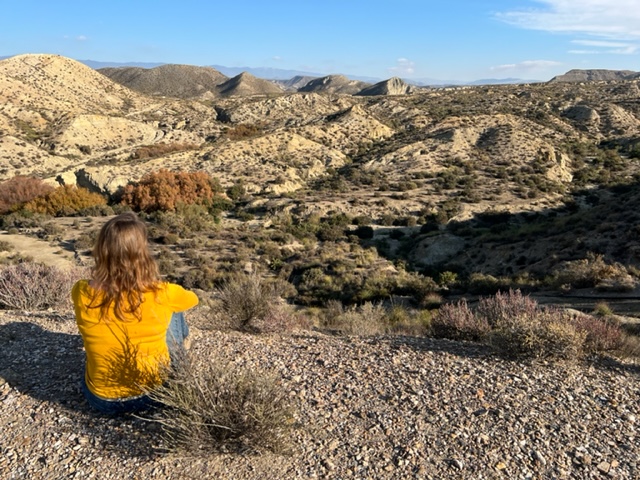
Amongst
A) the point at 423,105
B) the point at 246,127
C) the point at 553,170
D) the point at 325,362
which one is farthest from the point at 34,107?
the point at 325,362

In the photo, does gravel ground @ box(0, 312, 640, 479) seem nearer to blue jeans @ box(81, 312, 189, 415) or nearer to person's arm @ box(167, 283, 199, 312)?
blue jeans @ box(81, 312, 189, 415)

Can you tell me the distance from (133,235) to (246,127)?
1962 inches

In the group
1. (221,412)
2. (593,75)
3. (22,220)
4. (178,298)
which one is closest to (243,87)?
(22,220)

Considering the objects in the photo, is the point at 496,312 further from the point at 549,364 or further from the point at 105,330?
the point at 105,330

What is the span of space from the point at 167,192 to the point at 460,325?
2417cm

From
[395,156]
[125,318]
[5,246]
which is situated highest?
[125,318]

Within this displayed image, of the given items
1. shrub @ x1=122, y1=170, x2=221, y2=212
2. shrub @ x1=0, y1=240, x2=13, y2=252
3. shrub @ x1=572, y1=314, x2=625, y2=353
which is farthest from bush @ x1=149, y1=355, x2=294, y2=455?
shrub @ x1=122, y1=170, x2=221, y2=212

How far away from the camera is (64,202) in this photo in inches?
1081

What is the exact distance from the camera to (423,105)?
59.2m

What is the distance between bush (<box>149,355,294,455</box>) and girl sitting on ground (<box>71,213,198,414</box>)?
295 millimetres

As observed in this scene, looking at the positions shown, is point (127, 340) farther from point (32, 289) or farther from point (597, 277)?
point (597, 277)

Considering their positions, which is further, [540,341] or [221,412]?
[540,341]

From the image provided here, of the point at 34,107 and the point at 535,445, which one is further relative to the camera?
the point at 34,107

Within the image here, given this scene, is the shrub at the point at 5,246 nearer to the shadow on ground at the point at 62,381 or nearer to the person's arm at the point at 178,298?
the shadow on ground at the point at 62,381
